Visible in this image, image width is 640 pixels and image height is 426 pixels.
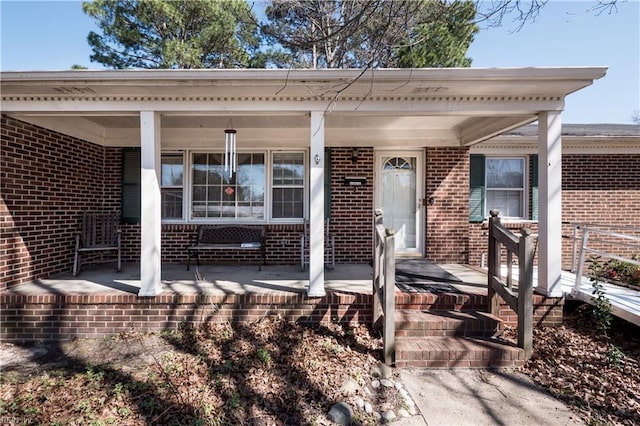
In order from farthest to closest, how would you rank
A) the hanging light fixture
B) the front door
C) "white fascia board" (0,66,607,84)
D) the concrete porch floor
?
1. the front door
2. the hanging light fixture
3. the concrete porch floor
4. "white fascia board" (0,66,607,84)

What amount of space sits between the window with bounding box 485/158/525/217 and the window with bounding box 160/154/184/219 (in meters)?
6.25

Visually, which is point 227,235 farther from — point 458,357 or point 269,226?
point 458,357

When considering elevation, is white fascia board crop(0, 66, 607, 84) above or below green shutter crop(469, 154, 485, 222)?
above

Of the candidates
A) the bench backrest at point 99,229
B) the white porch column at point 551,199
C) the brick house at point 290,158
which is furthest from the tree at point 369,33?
the bench backrest at point 99,229

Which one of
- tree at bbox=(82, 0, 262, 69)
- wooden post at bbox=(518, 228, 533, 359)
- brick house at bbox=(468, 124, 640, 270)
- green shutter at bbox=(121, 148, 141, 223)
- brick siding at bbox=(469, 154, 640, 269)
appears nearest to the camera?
wooden post at bbox=(518, 228, 533, 359)

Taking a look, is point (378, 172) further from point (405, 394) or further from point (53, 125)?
point (53, 125)

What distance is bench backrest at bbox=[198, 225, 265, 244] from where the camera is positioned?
5.84 metres

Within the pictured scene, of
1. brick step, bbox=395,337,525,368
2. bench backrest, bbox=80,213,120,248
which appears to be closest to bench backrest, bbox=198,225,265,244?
bench backrest, bbox=80,213,120,248

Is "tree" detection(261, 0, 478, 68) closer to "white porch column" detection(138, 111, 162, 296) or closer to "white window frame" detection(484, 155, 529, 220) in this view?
"white porch column" detection(138, 111, 162, 296)

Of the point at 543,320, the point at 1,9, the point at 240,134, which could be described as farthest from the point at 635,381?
the point at 1,9

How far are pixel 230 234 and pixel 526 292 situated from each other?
14.9ft

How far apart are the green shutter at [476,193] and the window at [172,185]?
567cm

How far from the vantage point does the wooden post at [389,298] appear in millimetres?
3387

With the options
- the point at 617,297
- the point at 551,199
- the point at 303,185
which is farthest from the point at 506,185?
the point at 303,185
